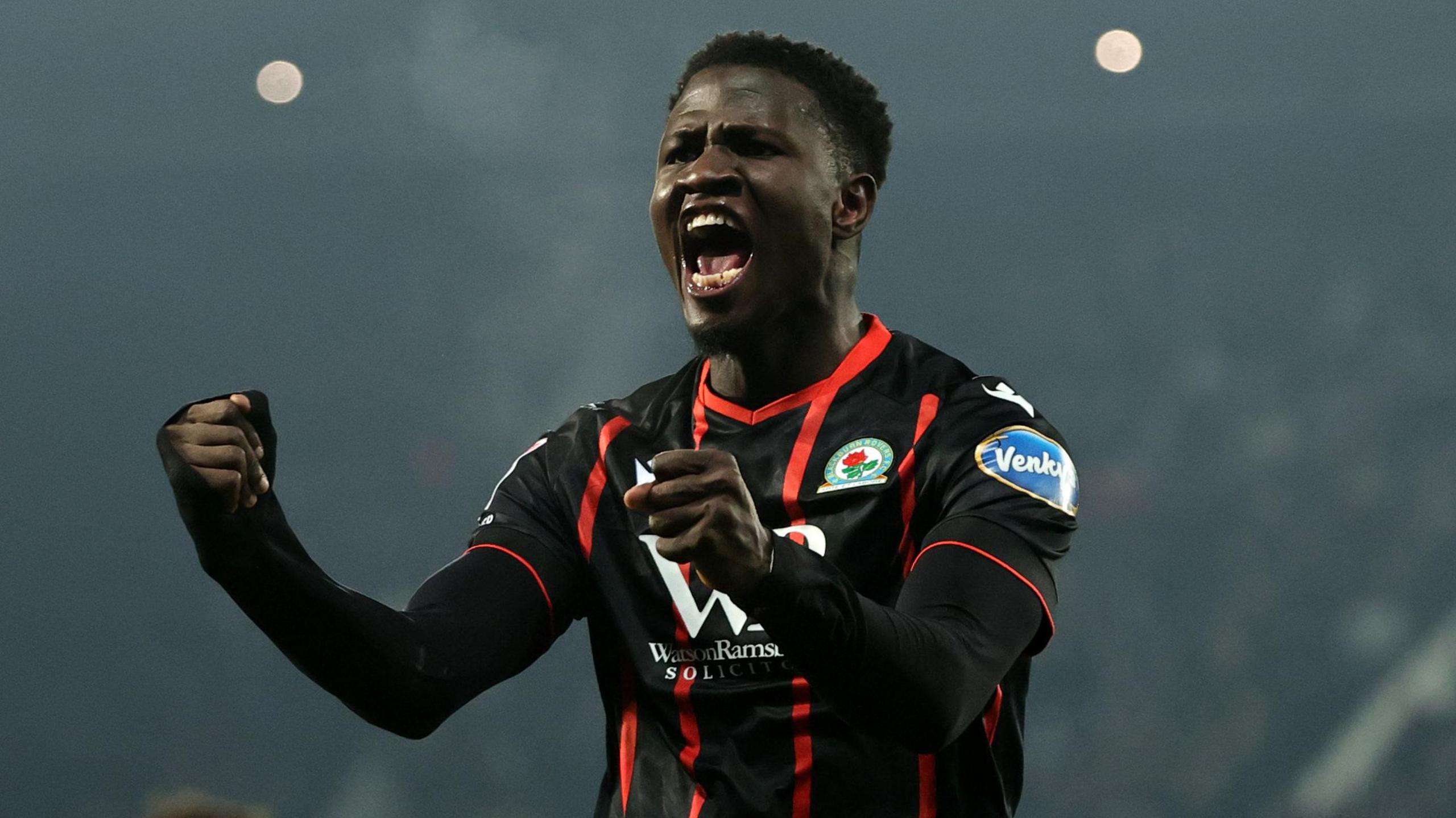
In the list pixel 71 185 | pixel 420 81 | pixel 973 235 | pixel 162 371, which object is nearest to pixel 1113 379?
pixel 973 235

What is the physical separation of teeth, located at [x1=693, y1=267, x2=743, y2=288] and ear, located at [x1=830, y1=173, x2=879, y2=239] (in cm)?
16

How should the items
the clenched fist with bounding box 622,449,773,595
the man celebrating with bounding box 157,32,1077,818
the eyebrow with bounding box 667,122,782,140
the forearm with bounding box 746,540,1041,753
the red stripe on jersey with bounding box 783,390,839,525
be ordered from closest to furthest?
the clenched fist with bounding box 622,449,773,595, the forearm with bounding box 746,540,1041,753, the man celebrating with bounding box 157,32,1077,818, the red stripe on jersey with bounding box 783,390,839,525, the eyebrow with bounding box 667,122,782,140

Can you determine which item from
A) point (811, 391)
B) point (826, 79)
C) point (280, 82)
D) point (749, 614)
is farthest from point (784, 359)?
point (280, 82)

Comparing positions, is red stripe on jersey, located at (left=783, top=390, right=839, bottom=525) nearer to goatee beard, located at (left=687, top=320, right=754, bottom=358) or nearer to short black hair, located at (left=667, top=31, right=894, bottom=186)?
goatee beard, located at (left=687, top=320, right=754, bottom=358)

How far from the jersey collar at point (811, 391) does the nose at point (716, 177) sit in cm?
26

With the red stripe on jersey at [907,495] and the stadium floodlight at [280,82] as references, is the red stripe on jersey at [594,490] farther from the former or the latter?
the stadium floodlight at [280,82]

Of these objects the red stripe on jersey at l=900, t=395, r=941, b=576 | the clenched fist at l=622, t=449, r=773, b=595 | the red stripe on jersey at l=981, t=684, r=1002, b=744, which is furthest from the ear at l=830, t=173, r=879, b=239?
the clenched fist at l=622, t=449, r=773, b=595

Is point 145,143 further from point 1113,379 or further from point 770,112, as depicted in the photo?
point 770,112

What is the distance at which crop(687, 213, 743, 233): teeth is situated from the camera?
2139 millimetres

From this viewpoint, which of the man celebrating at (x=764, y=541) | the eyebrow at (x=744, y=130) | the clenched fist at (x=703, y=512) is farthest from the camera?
the eyebrow at (x=744, y=130)

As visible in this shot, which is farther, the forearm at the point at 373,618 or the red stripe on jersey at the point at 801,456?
the red stripe on jersey at the point at 801,456

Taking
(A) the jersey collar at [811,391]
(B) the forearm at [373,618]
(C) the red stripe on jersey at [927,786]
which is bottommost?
(C) the red stripe on jersey at [927,786]

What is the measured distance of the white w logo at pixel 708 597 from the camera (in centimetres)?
199

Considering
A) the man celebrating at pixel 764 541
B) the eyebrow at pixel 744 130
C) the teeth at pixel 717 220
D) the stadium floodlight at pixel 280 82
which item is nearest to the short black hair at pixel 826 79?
the man celebrating at pixel 764 541
